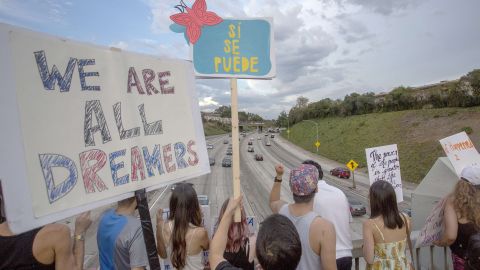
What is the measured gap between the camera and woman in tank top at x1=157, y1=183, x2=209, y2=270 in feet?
8.83

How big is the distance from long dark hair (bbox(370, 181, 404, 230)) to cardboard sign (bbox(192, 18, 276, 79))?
1.42 meters

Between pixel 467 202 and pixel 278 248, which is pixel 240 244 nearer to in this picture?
pixel 278 248

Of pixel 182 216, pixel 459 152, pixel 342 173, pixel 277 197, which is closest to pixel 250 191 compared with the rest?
pixel 342 173

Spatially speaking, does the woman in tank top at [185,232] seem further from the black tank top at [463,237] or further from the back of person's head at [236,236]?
the black tank top at [463,237]

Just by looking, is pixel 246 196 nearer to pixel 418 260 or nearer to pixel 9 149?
pixel 418 260

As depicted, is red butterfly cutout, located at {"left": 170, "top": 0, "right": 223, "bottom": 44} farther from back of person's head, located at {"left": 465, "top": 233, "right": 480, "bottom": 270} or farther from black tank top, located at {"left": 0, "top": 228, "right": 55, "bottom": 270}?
back of person's head, located at {"left": 465, "top": 233, "right": 480, "bottom": 270}

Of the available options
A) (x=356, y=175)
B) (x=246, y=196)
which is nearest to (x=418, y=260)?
(x=246, y=196)

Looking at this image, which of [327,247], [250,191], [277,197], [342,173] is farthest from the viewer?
[342,173]

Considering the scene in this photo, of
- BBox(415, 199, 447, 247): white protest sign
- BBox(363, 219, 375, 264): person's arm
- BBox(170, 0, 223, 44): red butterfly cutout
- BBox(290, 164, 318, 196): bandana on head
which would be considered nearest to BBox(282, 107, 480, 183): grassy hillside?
BBox(415, 199, 447, 247): white protest sign

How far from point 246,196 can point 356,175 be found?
16927mm

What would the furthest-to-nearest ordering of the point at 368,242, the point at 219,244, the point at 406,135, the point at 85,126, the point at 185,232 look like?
the point at 406,135 < the point at 368,242 < the point at 185,232 < the point at 219,244 < the point at 85,126

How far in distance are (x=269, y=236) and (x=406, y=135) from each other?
49.5 m

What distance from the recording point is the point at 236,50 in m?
2.78

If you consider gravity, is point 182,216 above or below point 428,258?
above
